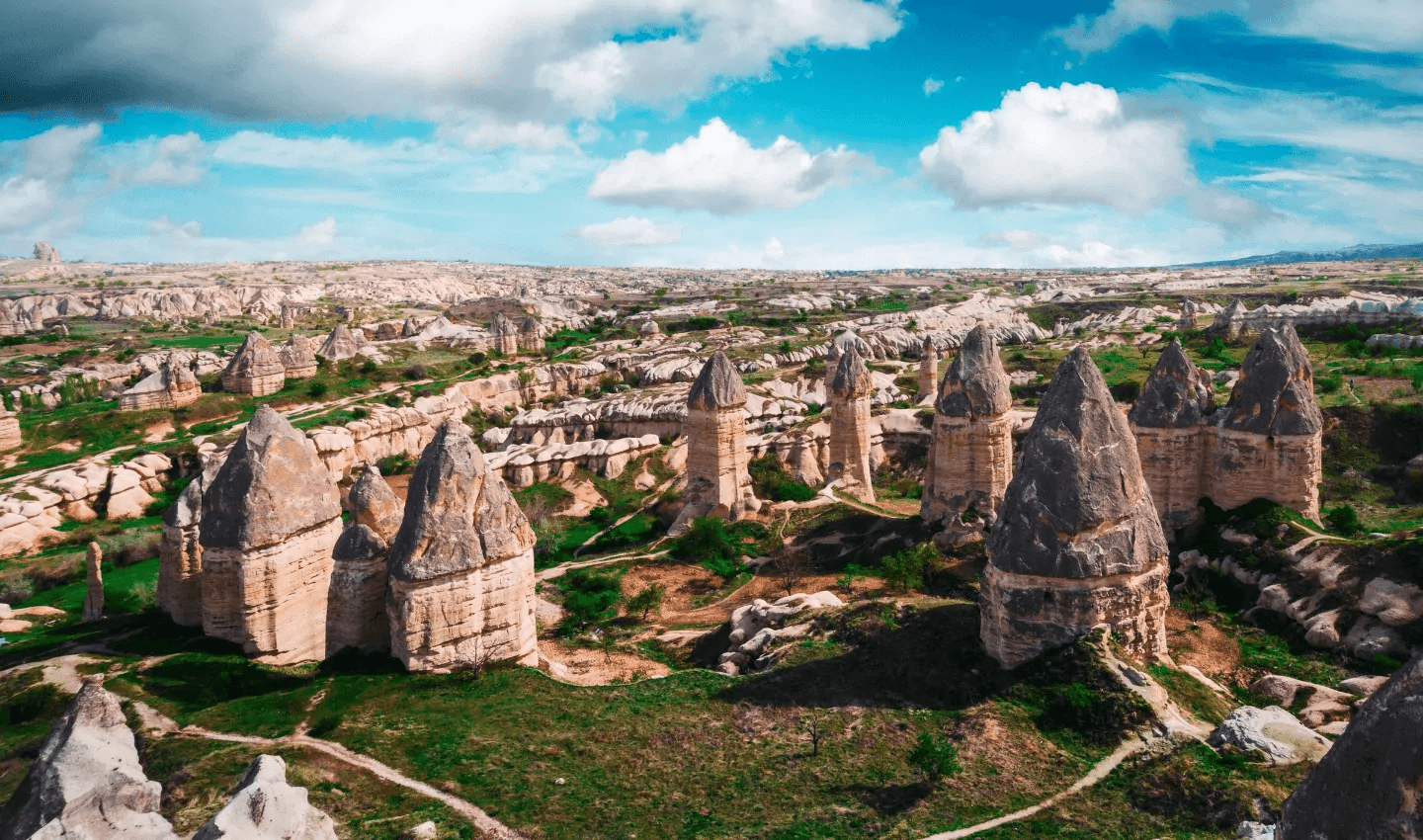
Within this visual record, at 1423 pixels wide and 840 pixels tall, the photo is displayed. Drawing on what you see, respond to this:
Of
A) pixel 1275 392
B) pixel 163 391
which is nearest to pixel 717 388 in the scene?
pixel 1275 392

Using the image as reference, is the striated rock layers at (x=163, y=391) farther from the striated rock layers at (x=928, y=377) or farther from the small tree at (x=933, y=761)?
the small tree at (x=933, y=761)

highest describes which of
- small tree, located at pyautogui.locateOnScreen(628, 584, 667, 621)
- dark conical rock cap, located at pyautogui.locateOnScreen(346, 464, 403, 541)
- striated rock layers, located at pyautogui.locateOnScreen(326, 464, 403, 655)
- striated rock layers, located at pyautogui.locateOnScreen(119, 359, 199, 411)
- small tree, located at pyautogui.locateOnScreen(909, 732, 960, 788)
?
striated rock layers, located at pyautogui.locateOnScreen(119, 359, 199, 411)

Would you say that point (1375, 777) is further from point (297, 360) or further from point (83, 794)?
point (297, 360)

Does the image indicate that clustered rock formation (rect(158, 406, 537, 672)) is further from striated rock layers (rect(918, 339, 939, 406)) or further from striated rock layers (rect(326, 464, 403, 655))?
striated rock layers (rect(918, 339, 939, 406))

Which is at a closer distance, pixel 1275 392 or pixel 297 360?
pixel 1275 392

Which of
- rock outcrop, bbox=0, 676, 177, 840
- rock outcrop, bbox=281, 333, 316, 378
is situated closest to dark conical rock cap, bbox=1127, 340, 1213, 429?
rock outcrop, bbox=0, 676, 177, 840

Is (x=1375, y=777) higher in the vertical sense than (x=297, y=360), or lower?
lower
